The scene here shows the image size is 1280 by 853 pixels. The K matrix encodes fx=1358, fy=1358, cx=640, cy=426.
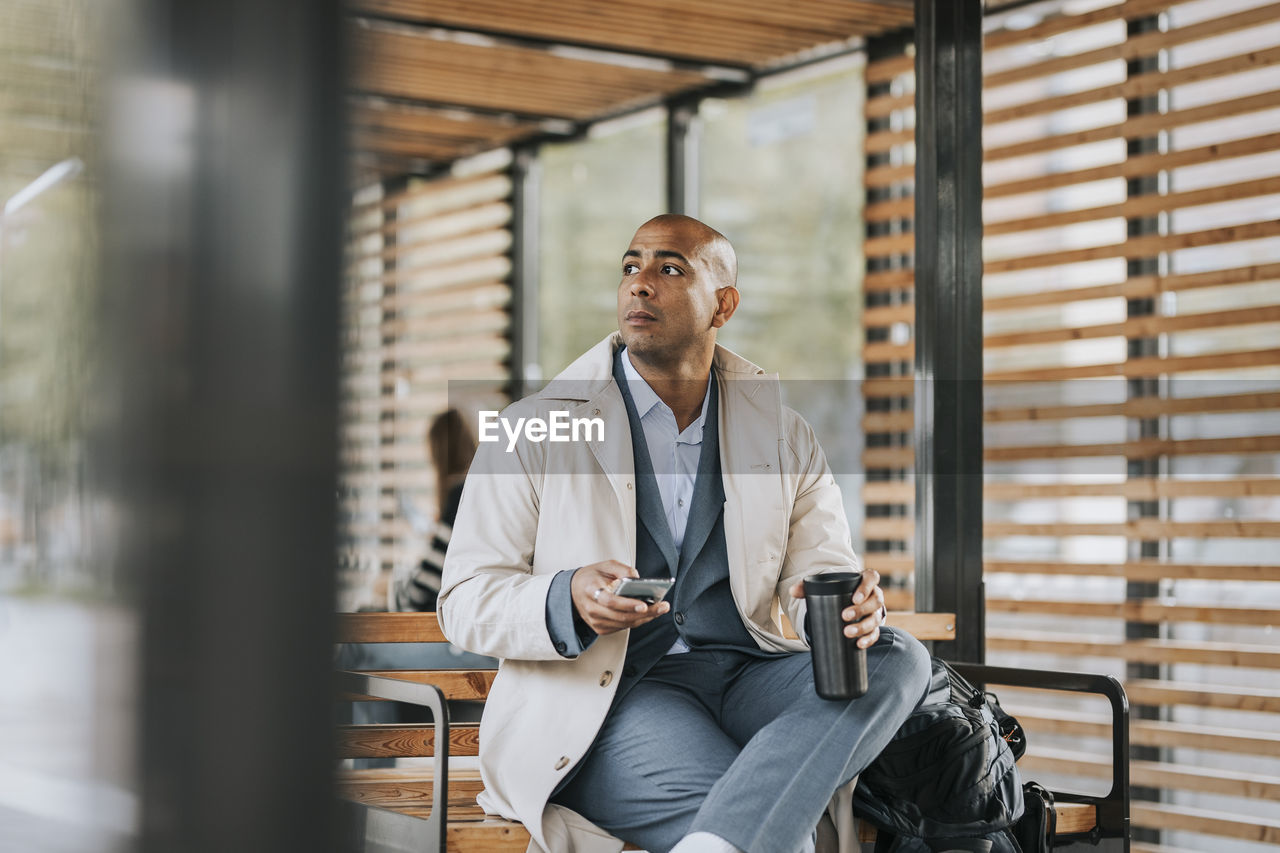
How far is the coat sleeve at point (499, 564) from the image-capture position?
2328mm

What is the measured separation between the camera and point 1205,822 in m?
4.16

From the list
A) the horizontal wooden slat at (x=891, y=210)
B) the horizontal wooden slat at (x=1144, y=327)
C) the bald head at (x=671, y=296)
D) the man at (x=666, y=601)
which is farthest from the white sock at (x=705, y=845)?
the horizontal wooden slat at (x=891, y=210)

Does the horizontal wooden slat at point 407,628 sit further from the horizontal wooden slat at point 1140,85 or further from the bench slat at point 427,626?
the horizontal wooden slat at point 1140,85

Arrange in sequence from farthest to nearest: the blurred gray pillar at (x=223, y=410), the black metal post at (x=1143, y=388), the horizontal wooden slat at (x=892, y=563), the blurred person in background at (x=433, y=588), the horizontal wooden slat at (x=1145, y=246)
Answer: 1. the horizontal wooden slat at (x=892, y=563)
2. the black metal post at (x=1143, y=388)
3. the horizontal wooden slat at (x=1145, y=246)
4. the blurred person in background at (x=433, y=588)
5. the blurred gray pillar at (x=223, y=410)

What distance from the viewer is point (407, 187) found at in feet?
2.41

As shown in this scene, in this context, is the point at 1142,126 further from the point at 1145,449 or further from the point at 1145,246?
the point at 1145,449

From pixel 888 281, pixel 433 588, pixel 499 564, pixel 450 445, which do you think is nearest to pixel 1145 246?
pixel 888 281

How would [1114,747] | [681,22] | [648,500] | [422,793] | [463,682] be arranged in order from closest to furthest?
[422,793] → [648,500] → [1114,747] → [463,682] → [681,22]

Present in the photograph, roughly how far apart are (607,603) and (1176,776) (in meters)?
2.81

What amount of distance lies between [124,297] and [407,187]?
0.26 meters

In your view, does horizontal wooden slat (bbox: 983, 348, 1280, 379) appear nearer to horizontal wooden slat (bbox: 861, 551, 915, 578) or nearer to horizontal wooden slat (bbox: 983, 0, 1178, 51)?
horizontal wooden slat (bbox: 861, 551, 915, 578)

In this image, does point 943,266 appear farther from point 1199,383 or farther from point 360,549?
point 360,549

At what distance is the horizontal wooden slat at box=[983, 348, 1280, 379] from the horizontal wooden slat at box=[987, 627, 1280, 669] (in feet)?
2.74

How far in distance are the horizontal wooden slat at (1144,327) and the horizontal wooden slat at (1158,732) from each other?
1.26 meters
